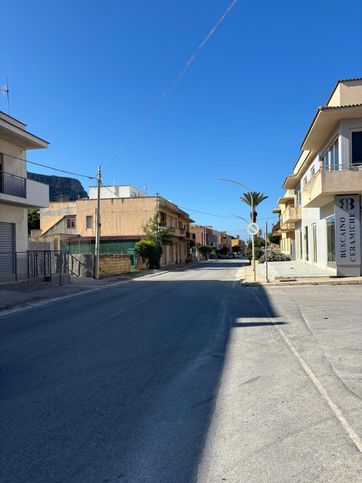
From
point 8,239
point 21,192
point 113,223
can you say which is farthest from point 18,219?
point 113,223

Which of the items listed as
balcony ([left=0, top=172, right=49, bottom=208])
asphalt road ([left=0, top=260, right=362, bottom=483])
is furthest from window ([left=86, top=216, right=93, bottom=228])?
asphalt road ([left=0, top=260, right=362, bottom=483])

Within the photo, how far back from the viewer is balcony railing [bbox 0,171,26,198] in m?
22.1

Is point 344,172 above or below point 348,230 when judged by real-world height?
above

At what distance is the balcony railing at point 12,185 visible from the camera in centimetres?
2205

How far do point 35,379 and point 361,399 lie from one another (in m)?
4.15

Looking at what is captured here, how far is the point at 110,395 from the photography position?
5.02 metres

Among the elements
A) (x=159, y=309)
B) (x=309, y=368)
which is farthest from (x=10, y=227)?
(x=309, y=368)

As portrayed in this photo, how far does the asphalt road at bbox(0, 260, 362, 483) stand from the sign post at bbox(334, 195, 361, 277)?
12.4 meters

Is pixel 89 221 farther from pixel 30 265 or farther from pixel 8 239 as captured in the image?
pixel 30 265

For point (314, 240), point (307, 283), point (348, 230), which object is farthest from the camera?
point (314, 240)

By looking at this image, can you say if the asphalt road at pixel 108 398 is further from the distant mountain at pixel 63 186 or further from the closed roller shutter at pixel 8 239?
the distant mountain at pixel 63 186

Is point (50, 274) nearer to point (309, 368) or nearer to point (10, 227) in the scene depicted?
point (10, 227)

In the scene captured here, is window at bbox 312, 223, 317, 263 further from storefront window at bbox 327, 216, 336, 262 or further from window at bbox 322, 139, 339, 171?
window at bbox 322, 139, 339, 171

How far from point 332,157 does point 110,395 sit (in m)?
20.6
